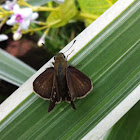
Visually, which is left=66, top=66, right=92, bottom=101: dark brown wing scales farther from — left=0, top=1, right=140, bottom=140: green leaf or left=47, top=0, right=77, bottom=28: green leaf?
left=47, top=0, right=77, bottom=28: green leaf

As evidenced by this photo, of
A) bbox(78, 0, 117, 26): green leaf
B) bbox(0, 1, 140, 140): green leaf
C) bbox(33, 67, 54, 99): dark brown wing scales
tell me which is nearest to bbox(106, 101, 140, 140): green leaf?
bbox(0, 1, 140, 140): green leaf

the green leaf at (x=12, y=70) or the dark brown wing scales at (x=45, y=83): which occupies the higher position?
the dark brown wing scales at (x=45, y=83)

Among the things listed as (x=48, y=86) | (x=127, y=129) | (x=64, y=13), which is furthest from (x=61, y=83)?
(x=64, y=13)

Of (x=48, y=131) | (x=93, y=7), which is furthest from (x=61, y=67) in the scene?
(x=93, y=7)

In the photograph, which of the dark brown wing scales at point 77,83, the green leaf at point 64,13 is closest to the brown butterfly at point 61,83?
the dark brown wing scales at point 77,83

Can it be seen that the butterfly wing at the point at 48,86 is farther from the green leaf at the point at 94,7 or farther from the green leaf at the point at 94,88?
the green leaf at the point at 94,7

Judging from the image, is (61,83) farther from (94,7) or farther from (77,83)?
(94,7)

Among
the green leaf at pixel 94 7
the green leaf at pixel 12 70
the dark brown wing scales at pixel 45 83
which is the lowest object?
the green leaf at pixel 12 70
